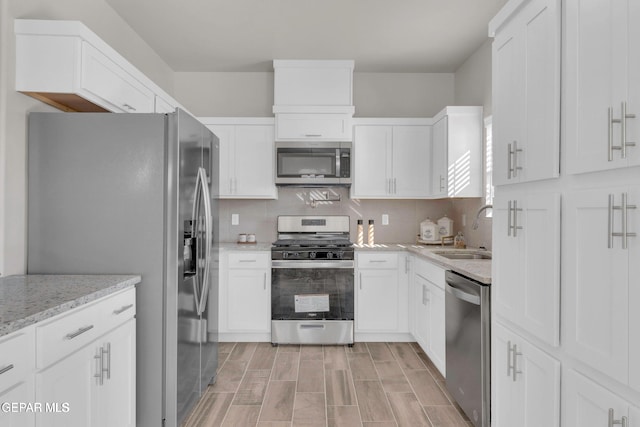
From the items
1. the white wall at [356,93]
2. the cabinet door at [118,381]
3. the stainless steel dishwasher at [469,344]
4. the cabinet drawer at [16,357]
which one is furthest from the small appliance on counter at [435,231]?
the cabinet drawer at [16,357]

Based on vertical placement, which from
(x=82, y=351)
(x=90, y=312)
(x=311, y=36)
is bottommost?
(x=82, y=351)

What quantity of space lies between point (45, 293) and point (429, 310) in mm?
2605

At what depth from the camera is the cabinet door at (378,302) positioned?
3736 millimetres

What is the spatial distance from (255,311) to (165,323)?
5.58 ft

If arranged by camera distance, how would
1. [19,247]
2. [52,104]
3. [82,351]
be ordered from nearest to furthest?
1. [82,351]
2. [19,247]
3. [52,104]

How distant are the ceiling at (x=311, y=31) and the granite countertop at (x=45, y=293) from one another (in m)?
2.16

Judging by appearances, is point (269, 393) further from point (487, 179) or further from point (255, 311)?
point (487, 179)

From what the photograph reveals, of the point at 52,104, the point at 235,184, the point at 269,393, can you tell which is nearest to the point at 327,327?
the point at 269,393

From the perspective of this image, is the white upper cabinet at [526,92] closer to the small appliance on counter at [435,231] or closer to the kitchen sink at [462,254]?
the kitchen sink at [462,254]

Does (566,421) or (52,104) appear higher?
(52,104)

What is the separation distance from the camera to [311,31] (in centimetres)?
334

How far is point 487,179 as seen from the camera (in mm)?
3480

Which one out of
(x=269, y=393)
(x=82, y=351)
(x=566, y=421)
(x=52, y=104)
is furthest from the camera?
(x=269, y=393)

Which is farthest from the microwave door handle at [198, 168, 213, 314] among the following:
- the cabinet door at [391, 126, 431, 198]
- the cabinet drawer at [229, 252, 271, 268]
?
the cabinet door at [391, 126, 431, 198]
